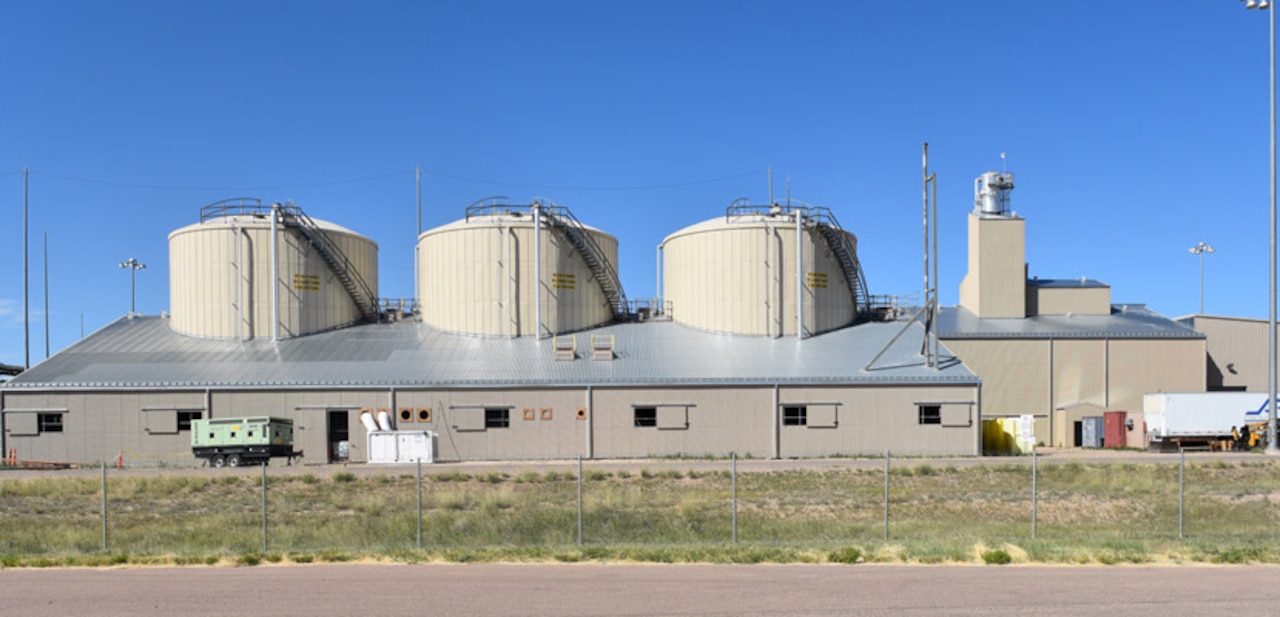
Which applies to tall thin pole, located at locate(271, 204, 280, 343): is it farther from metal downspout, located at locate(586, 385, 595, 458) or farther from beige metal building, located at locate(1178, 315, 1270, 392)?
beige metal building, located at locate(1178, 315, 1270, 392)

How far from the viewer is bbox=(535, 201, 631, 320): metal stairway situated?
5078cm

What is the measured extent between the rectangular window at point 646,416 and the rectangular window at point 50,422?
79.1 feet

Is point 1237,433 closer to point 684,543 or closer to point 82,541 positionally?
point 684,543

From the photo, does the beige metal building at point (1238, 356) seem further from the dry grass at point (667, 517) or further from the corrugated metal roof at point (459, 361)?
the dry grass at point (667, 517)

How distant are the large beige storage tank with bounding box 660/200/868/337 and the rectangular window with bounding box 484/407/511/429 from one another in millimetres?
12238

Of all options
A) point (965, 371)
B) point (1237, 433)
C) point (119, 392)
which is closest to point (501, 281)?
point (119, 392)

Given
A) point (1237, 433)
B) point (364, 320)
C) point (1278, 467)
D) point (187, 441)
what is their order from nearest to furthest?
point (1278, 467)
point (187, 441)
point (1237, 433)
point (364, 320)

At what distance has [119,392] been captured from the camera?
4328 cm

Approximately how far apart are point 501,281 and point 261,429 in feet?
45.0

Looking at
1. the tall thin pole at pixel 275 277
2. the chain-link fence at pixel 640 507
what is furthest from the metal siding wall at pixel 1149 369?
the tall thin pole at pixel 275 277

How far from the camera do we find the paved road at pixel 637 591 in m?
13.9

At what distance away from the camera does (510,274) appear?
50188 mm

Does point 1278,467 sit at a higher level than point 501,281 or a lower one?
lower

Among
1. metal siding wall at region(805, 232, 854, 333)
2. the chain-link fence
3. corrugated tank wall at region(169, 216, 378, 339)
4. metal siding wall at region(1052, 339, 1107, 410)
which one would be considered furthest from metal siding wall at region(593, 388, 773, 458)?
metal siding wall at region(1052, 339, 1107, 410)
